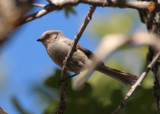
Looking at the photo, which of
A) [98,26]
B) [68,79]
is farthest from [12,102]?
[98,26]

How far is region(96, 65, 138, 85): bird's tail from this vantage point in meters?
4.02

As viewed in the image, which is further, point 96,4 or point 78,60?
point 78,60

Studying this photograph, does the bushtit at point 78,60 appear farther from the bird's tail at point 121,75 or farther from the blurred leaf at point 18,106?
the blurred leaf at point 18,106

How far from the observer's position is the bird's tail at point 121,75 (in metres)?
4.02

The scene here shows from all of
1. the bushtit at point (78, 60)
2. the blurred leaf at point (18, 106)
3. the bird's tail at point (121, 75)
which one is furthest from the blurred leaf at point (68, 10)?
the blurred leaf at point (18, 106)

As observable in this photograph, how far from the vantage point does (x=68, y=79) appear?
3.89 m

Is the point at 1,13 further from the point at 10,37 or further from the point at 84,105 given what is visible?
the point at 84,105

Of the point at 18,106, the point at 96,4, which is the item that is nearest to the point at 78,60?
the point at 18,106

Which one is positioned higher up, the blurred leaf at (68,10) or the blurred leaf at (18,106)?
the blurred leaf at (68,10)

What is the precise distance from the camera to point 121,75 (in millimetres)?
4109

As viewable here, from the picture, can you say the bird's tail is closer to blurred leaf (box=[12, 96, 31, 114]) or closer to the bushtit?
the bushtit

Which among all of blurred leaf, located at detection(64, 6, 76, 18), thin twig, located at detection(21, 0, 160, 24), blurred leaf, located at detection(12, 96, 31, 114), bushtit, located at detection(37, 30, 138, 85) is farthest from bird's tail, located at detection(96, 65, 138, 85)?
thin twig, located at detection(21, 0, 160, 24)

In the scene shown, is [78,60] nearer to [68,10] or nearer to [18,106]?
[68,10]

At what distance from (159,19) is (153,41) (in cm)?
288
